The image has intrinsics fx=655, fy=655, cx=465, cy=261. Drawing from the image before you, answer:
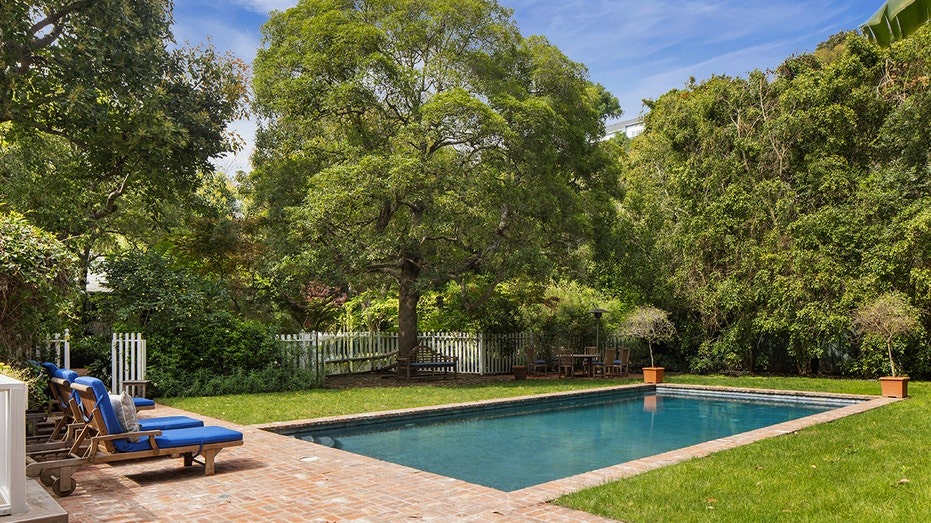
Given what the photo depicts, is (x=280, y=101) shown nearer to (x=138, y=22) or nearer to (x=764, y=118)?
(x=138, y=22)

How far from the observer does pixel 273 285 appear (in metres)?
18.7

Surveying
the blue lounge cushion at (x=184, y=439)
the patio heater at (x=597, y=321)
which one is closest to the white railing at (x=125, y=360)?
the blue lounge cushion at (x=184, y=439)

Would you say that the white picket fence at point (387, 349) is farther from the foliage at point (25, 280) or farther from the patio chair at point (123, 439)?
the patio chair at point (123, 439)

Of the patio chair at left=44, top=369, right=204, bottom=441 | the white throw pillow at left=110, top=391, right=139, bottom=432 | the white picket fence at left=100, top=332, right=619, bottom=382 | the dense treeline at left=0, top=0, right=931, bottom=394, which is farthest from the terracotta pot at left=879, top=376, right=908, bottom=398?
the white throw pillow at left=110, top=391, right=139, bottom=432

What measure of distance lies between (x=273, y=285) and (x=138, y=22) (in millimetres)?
7826

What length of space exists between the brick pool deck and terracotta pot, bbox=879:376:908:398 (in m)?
8.37

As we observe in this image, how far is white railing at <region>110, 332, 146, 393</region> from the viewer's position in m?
12.5

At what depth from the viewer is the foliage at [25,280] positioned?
747 centimetres

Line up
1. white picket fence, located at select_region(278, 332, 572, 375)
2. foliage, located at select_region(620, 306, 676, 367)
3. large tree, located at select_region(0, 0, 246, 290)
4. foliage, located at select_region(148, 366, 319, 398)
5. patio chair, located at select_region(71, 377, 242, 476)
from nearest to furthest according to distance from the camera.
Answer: patio chair, located at select_region(71, 377, 242, 476)
large tree, located at select_region(0, 0, 246, 290)
foliage, located at select_region(148, 366, 319, 398)
white picket fence, located at select_region(278, 332, 572, 375)
foliage, located at select_region(620, 306, 676, 367)

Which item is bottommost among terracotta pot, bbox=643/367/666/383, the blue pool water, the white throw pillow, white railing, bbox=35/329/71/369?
the blue pool water

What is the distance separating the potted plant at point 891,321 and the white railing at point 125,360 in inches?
594

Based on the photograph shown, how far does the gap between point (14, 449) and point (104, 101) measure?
472 inches

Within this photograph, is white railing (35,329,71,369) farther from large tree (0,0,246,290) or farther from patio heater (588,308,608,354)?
patio heater (588,308,608,354)

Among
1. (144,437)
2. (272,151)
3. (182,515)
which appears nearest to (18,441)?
(182,515)
